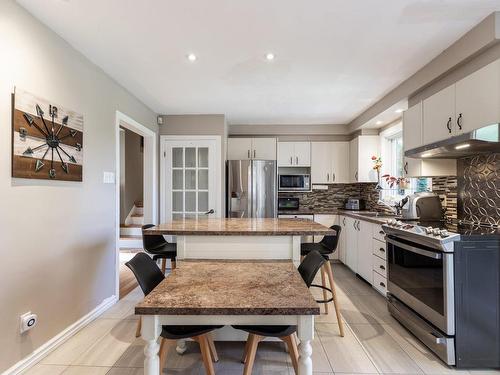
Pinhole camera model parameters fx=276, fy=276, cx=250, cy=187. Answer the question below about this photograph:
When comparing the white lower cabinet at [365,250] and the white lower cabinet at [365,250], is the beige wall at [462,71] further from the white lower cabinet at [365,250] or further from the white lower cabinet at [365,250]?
the white lower cabinet at [365,250]

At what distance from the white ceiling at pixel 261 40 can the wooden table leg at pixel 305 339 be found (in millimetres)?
1818

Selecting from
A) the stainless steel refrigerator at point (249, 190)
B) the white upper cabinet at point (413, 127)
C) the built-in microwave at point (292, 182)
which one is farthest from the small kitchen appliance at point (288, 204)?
the white upper cabinet at point (413, 127)

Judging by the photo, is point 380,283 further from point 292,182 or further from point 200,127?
point 200,127

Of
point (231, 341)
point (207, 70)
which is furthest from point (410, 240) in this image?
point (207, 70)

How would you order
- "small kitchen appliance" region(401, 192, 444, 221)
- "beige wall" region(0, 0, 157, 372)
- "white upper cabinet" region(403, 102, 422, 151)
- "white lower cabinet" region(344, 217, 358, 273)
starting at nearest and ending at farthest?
"beige wall" region(0, 0, 157, 372)
"white upper cabinet" region(403, 102, 422, 151)
"small kitchen appliance" region(401, 192, 444, 221)
"white lower cabinet" region(344, 217, 358, 273)

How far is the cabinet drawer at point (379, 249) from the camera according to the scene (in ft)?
9.94

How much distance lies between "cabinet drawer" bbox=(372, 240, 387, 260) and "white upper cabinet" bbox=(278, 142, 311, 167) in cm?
197

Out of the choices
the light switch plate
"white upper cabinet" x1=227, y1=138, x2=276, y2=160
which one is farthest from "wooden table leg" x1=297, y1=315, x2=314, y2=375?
"white upper cabinet" x1=227, y1=138, x2=276, y2=160

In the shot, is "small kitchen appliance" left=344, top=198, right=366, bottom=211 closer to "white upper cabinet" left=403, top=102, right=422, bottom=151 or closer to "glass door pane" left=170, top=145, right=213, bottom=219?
"white upper cabinet" left=403, top=102, right=422, bottom=151

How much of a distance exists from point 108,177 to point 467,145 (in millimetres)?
3139

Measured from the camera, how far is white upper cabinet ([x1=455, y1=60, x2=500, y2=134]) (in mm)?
1789

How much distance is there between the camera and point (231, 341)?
2.22 metres

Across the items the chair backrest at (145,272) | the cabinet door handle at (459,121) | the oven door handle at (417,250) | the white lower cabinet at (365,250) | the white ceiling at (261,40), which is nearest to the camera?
the chair backrest at (145,272)

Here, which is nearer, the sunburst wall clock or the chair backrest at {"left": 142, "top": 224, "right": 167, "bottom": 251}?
the sunburst wall clock
